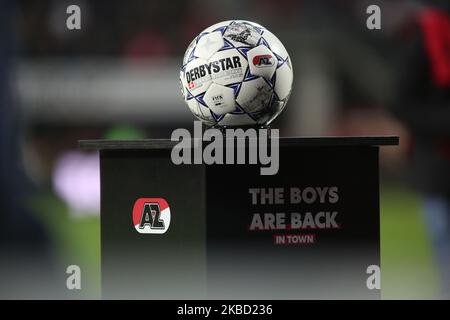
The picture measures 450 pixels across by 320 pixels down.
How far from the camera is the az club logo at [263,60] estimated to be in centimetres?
278

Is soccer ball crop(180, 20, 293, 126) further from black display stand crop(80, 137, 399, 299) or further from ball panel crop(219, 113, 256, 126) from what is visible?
black display stand crop(80, 137, 399, 299)

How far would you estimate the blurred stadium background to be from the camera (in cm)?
1031

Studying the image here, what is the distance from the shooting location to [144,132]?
10.8 metres

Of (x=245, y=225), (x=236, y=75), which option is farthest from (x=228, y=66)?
(x=245, y=225)

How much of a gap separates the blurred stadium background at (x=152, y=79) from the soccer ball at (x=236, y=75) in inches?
247

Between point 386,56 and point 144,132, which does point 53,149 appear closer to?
point 144,132

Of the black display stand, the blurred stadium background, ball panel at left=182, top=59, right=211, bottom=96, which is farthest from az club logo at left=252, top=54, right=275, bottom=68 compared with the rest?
the blurred stadium background

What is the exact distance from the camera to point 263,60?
279 centimetres

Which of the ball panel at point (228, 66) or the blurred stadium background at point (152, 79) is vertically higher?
the blurred stadium background at point (152, 79)

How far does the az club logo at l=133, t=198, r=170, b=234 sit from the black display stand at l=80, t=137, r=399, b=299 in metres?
0.02

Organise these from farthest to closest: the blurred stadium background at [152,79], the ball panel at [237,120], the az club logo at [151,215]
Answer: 1. the blurred stadium background at [152,79]
2. the ball panel at [237,120]
3. the az club logo at [151,215]

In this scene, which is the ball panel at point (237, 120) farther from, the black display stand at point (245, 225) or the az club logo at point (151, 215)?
the az club logo at point (151, 215)

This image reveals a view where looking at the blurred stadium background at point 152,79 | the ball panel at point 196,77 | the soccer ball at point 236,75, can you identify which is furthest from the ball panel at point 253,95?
the blurred stadium background at point 152,79
